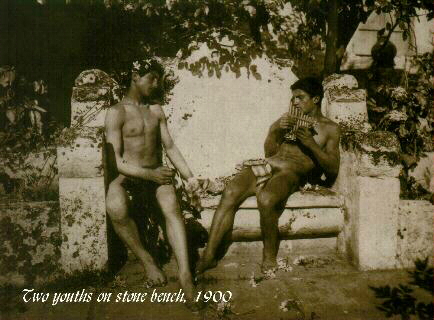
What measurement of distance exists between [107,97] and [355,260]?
337 cm


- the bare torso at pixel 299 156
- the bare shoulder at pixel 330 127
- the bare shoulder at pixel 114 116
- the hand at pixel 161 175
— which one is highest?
the bare shoulder at pixel 114 116

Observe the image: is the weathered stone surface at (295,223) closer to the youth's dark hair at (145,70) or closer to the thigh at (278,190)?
the thigh at (278,190)

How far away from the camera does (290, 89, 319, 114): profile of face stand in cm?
532

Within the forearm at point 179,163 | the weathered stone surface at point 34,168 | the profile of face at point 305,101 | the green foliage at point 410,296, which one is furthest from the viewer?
the weathered stone surface at point 34,168

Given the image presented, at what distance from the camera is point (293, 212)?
5.04 m

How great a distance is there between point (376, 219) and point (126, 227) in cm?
269

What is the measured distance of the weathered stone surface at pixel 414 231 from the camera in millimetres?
4777

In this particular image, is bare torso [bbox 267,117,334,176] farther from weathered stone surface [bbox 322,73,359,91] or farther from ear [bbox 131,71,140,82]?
ear [bbox 131,71,140,82]

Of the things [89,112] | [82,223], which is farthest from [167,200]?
[89,112]

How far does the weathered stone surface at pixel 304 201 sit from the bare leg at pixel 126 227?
0.93 meters

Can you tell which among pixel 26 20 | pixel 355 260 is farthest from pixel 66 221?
pixel 26 20

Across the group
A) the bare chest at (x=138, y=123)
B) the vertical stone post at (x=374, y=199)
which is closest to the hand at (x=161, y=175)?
the bare chest at (x=138, y=123)

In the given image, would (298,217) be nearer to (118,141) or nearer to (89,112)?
(118,141)

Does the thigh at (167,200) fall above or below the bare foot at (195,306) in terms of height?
above
